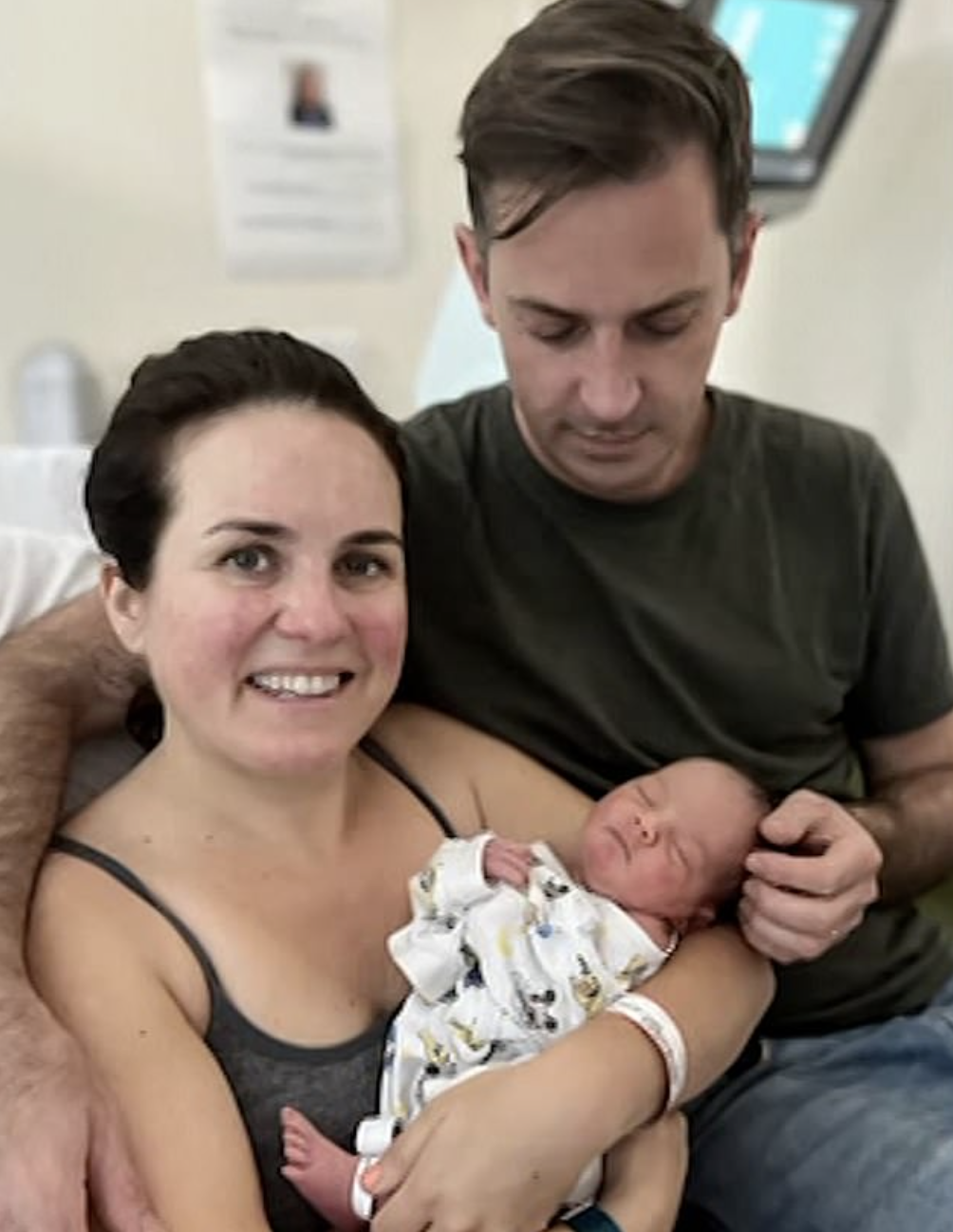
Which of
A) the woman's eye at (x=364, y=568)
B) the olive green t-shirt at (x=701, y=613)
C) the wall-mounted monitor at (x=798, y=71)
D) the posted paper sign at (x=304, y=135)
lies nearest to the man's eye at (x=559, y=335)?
the olive green t-shirt at (x=701, y=613)

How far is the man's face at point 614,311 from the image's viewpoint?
1256mm

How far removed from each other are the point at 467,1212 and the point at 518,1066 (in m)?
0.11

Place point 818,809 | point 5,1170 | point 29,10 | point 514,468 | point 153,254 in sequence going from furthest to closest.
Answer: point 153,254 → point 29,10 → point 514,468 → point 818,809 → point 5,1170

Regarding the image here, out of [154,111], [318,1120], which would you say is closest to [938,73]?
[154,111]

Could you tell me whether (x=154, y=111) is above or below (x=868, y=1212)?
above

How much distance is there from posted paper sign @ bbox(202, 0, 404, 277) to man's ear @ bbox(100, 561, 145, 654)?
4.93 feet

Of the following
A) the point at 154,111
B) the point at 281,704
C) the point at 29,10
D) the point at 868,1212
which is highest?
the point at 29,10

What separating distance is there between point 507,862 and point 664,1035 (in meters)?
0.18

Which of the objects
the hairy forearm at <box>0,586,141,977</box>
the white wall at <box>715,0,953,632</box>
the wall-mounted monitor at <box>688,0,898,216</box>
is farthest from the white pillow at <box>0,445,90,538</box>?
the white wall at <box>715,0,953,632</box>

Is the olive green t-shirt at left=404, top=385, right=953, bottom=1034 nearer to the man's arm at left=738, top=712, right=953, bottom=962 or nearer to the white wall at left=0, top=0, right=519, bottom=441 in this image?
the man's arm at left=738, top=712, right=953, bottom=962

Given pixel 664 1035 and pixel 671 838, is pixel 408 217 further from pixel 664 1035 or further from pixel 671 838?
pixel 664 1035

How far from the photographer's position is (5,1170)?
3.12 feet

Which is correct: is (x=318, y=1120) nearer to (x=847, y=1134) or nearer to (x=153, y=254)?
(x=847, y=1134)

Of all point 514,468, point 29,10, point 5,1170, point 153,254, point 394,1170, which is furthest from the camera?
point 153,254
